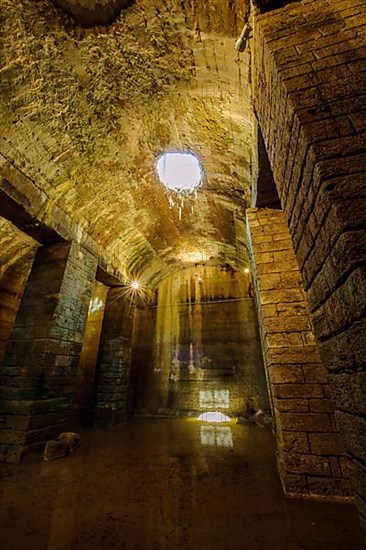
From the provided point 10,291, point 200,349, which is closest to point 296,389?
point 200,349

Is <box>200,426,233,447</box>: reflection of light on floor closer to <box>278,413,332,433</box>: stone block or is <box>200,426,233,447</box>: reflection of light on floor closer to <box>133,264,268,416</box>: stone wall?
<box>133,264,268,416</box>: stone wall

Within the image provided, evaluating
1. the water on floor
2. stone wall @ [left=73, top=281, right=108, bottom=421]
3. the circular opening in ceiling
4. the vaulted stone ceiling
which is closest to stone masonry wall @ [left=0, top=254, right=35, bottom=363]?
stone wall @ [left=73, top=281, right=108, bottom=421]

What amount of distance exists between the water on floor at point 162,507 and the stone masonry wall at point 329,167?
3.78ft

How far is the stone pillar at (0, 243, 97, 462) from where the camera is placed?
3.91 metres

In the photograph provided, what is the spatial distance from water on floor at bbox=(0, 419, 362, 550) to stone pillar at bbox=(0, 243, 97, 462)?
59 centimetres

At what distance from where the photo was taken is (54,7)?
288 cm

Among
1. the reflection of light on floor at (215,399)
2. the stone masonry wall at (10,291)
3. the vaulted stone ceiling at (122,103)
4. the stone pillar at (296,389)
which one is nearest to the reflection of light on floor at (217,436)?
the reflection of light on floor at (215,399)

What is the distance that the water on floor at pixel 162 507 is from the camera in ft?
6.22

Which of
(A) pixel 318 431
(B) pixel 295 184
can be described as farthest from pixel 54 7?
(A) pixel 318 431

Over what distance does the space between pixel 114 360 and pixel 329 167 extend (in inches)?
290

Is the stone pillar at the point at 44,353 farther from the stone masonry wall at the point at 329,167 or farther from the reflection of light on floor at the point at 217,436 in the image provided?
the stone masonry wall at the point at 329,167

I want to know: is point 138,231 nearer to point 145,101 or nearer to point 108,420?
point 145,101

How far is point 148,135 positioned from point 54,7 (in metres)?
1.87

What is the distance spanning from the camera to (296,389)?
270 centimetres
